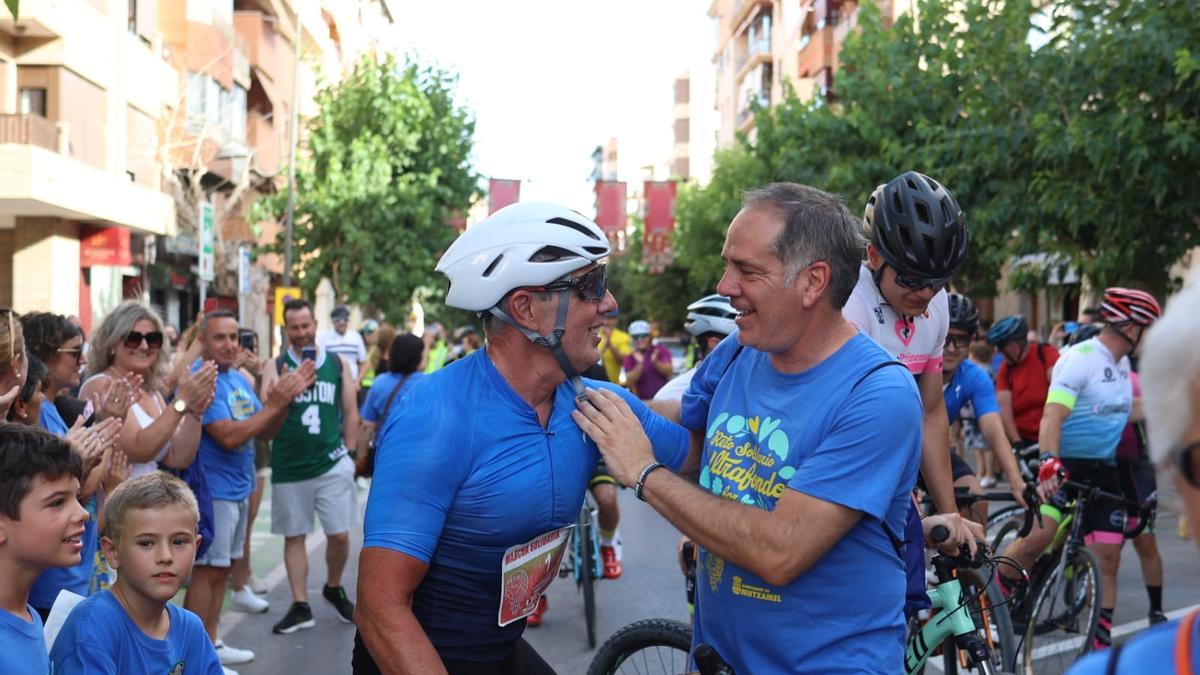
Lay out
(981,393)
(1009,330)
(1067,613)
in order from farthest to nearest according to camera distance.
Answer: (1009,330), (981,393), (1067,613)

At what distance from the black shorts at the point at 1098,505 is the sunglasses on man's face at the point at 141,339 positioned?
4.87 metres

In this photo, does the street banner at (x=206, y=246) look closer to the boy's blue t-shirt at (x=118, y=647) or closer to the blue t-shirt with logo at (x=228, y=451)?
the blue t-shirt with logo at (x=228, y=451)

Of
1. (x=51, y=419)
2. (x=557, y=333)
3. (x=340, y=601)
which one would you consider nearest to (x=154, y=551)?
(x=51, y=419)

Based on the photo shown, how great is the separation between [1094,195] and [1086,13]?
186cm

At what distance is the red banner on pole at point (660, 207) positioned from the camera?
131 ft

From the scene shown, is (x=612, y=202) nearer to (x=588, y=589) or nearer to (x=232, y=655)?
(x=588, y=589)

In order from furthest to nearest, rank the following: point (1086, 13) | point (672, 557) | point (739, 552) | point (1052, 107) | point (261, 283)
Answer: point (261, 283)
point (1052, 107)
point (1086, 13)
point (672, 557)
point (739, 552)

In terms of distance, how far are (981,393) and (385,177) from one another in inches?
1202

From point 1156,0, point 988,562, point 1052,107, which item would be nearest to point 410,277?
point 1052,107

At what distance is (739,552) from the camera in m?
2.82

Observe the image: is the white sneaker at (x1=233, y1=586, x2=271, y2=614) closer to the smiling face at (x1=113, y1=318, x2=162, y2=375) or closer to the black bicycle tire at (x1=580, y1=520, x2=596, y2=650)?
the black bicycle tire at (x1=580, y1=520, x2=596, y2=650)

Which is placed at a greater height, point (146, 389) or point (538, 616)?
point (146, 389)

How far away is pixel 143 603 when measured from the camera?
13.3 feet

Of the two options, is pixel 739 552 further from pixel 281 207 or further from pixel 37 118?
pixel 281 207
